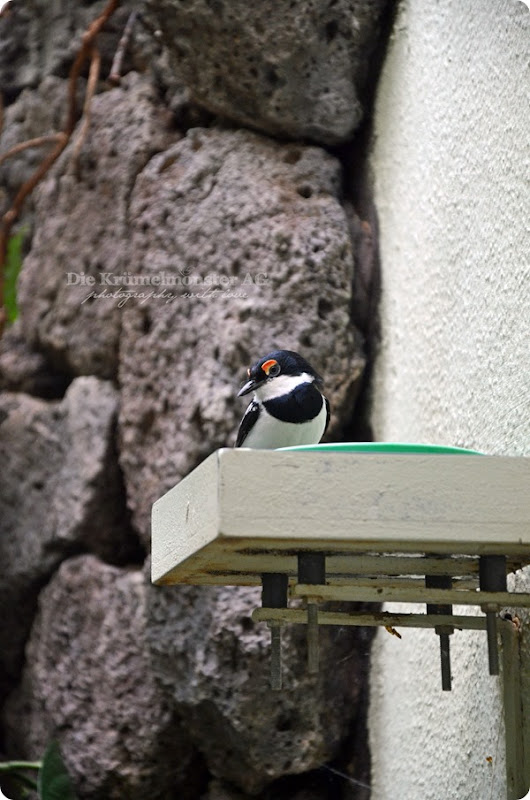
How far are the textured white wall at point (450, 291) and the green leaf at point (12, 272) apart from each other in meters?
0.93

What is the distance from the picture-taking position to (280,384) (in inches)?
67.3

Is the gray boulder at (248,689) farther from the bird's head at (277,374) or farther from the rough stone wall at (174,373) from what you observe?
the bird's head at (277,374)

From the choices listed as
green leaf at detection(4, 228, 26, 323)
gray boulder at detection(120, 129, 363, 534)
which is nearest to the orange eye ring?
gray boulder at detection(120, 129, 363, 534)

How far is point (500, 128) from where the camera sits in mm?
1531

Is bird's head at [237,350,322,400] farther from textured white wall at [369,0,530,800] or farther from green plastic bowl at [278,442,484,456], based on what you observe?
green plastic bowl at [278,442,484,456]

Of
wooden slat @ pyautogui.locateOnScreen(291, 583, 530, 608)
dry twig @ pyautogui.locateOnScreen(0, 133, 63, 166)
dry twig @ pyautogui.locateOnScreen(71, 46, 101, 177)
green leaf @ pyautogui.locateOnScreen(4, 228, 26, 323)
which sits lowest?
green leaf @ pyautogui.locateOnScreen(4, 228, 26, 323)

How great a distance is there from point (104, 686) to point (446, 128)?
4.21 feet

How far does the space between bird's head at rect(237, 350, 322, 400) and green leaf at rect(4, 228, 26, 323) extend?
1.09 meters

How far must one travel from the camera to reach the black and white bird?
167cm

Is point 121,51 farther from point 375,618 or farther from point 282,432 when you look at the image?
point 375,618

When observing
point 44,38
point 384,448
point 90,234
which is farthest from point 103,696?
point 44,38

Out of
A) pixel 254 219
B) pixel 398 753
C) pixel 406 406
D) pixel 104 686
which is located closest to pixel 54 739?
pixel 104 686

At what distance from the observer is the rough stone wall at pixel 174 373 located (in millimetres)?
2078

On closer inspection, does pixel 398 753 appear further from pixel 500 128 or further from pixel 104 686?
pixel 500 128
